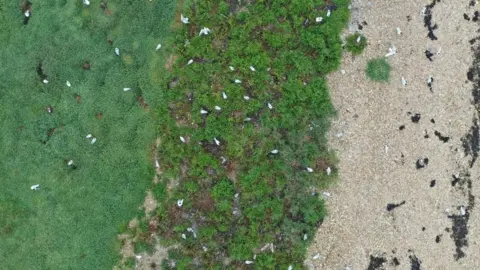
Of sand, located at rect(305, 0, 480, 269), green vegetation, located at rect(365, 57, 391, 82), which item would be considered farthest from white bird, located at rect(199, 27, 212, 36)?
green vegetation, located at rect(365, 57, 391, 82)

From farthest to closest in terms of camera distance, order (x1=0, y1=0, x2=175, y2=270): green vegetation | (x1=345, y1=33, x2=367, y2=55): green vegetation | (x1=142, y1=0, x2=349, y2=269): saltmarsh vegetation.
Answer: (x1=345, y1=33, x2=367, y2=55): green vegetation < (x1=0, y1=0, x2=175, y2=270): green vegetation < (x1=142, y1=0, x2=349, y2=269): saltmarsh vegetation

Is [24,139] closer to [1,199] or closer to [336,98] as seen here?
[1,199]

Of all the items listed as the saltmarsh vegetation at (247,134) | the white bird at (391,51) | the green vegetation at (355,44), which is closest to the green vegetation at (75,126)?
the saltmarsh vegetation at (247,134)

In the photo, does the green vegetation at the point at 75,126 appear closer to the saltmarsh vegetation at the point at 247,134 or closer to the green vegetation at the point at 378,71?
the saltmarsh vegetation at the point at 247,134

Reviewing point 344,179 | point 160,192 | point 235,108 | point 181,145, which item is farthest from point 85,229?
point 344,179

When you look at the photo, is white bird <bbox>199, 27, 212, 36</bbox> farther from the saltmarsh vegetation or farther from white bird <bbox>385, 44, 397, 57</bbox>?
white bird <bbox>385, 44, 397, 57</bbox>

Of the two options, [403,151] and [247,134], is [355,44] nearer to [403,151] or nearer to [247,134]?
[403,151]
